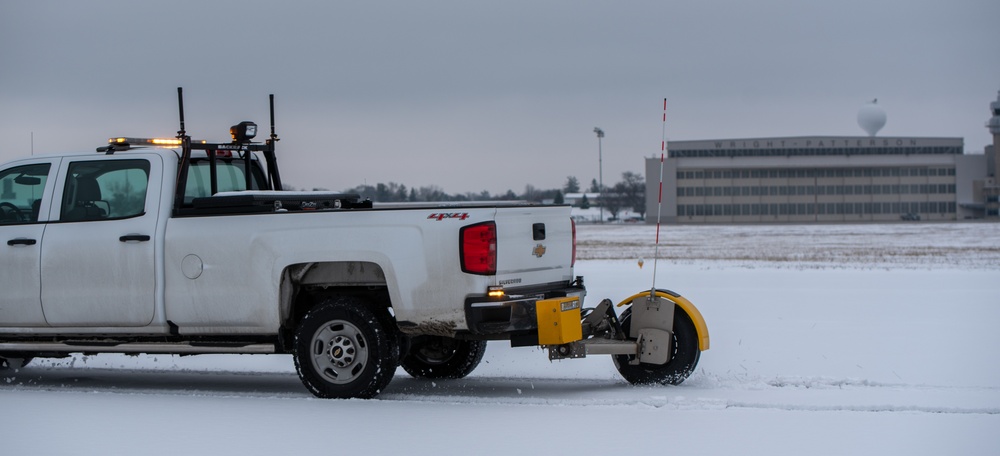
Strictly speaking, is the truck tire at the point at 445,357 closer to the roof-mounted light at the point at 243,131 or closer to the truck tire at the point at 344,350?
the truck tire at the point at 344,350

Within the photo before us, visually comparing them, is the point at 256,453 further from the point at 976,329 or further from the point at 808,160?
the point at 808,160

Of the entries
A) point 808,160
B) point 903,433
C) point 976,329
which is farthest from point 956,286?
point 808,160

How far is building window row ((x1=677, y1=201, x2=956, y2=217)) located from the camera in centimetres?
13175

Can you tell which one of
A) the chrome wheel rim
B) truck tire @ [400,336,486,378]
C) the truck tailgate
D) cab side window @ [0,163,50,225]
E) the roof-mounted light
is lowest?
truck tire @ [400,336,486,378]

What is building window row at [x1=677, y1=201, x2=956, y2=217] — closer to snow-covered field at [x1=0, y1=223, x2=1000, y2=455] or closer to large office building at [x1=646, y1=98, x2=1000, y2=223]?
large office building at [x1=646, y1=98, x2=1000, y2=223]

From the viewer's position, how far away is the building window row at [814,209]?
131750 mm

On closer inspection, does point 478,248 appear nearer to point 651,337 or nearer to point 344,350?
point 344,350

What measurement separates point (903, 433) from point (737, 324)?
694cm

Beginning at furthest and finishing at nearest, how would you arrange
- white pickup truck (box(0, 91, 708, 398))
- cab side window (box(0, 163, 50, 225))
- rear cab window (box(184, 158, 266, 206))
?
cab side window (box(0, 163, 50, 225)) < rear cab window (box(184, 158, 266, 206)) < white pickup truck (box(0, 91, 708, 398))

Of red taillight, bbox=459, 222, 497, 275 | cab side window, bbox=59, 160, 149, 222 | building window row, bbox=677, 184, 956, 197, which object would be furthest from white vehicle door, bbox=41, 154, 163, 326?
building window row, bbox=677, 184, 956, 197

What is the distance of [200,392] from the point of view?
349 inches

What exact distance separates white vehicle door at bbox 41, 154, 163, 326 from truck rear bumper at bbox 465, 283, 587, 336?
2602 mm

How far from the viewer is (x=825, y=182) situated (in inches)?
→ 5226

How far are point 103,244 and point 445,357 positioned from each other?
9.56 feet
